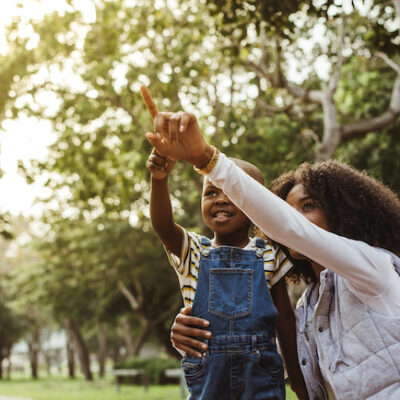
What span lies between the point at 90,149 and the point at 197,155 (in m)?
10.3

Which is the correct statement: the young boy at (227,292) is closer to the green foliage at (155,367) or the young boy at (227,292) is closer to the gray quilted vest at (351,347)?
the gray quilted vest at (351,347)

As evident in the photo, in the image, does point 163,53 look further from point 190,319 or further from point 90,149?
point 190,319

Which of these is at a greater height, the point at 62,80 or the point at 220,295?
the point at 62,80

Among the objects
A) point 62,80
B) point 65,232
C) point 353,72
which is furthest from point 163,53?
point 65,232

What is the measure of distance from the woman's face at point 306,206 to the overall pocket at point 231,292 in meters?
0.29

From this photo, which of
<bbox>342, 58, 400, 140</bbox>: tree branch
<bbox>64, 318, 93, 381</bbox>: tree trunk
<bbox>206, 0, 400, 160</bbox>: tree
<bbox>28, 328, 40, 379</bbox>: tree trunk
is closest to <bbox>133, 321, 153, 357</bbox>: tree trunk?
<bbox>64, 318, 93, 381</bbox>: tree trunk

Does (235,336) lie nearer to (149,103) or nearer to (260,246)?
(260,246)

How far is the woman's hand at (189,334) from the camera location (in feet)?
7.91

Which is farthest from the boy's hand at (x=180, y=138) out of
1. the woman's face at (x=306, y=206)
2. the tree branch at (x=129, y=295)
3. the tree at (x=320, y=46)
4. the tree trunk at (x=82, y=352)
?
the tree trunk at (x=82, y=352)

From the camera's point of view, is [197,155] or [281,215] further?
[197,155]

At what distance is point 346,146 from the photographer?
14992mm

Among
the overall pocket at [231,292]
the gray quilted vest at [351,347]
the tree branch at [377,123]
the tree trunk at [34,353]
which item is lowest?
the tree trunk at [34,353]

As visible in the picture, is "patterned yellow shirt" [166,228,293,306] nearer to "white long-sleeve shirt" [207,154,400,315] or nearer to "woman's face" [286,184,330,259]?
"woman's face" [286,184,330,259]

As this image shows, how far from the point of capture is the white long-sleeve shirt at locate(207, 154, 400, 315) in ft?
5.69
